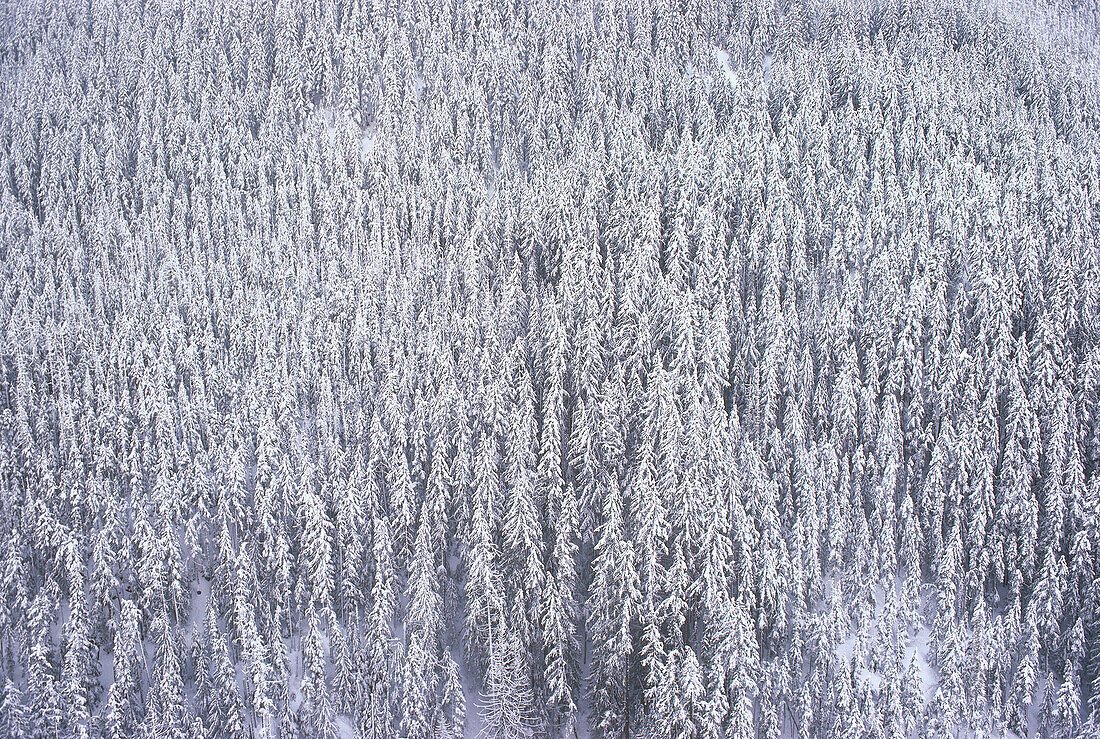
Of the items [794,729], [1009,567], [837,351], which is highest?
[837,351]

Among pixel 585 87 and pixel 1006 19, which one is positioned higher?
pixel 1006 19

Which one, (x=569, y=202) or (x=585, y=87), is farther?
(x=585, y=87)

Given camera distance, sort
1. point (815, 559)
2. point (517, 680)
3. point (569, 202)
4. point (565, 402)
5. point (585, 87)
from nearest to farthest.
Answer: point (517, 680) → point (815, 559) → point (565, 402) → point (569, 202) → point (585, 87)

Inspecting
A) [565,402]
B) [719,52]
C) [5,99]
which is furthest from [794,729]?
[5,99]

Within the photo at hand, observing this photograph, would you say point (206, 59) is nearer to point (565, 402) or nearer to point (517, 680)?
point (565, 402)

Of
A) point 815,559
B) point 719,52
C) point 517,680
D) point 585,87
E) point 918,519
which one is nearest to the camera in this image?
point 517,680

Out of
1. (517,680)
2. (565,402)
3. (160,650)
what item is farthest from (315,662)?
(565,402)
